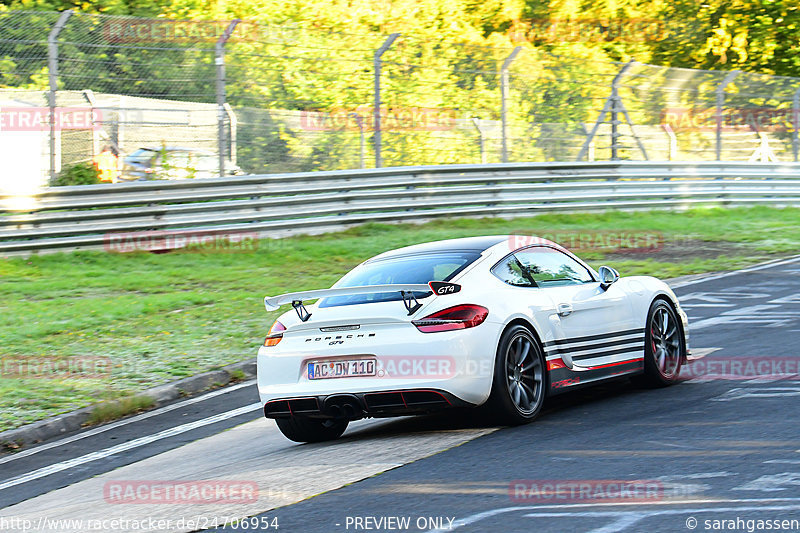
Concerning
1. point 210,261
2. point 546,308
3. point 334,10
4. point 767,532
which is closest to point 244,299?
point 210,261

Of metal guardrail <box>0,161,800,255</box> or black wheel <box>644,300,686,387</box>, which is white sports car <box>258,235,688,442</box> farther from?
metal guardrail <box>0,161,800,255</box>

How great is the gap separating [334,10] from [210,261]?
20.4 metres

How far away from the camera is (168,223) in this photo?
16.2 m

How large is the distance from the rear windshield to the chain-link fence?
9196mm

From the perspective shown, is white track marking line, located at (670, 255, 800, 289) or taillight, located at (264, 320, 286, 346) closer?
taillight, located at (264, 320, 286, 346)

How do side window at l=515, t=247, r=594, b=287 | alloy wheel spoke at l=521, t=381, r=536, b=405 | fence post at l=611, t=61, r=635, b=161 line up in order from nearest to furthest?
alloy wheel spoke at l=521, t=381, r=536, b=405 → side window at l=515, t=247, r=594, b=287 → fence post at l=611, t=61, r=635, b=161

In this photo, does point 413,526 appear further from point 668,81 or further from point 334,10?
point 334,10

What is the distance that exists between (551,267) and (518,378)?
123 cm

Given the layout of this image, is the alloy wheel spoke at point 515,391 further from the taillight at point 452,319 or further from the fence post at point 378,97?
the fence post at point 378,97

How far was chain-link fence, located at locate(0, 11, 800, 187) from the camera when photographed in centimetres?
1559

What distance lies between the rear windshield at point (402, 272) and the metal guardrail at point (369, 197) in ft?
29.4

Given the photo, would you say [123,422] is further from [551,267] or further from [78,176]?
[78,176]

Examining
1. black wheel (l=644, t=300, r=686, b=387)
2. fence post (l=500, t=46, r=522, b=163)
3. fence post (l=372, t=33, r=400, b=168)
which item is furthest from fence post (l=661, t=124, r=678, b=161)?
black wheel (l=644, t=300, r=686, b=387)

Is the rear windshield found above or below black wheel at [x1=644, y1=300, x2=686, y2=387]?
above
